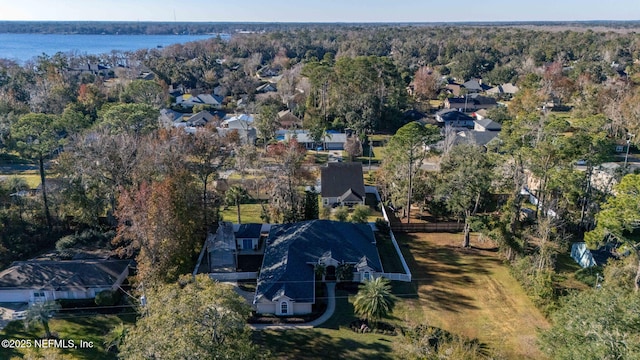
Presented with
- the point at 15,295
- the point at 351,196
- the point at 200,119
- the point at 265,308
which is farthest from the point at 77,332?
the point at 200,119

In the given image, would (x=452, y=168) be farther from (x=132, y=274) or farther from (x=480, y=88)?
(x=480, y=88)

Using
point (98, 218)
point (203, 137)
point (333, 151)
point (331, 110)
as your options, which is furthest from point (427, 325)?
point (331, 110)

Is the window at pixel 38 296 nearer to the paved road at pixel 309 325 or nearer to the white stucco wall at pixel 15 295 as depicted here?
the white stucco wall at pixel 15 295

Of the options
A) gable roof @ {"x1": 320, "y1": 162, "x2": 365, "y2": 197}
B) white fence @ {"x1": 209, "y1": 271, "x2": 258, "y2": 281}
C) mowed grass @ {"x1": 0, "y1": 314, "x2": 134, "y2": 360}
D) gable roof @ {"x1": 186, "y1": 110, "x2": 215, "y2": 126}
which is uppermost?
gable roof @ {"x1": 186, "y1": 110, "x2": 215, "y2": 126}

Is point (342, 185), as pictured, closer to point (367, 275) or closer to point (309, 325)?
point (367, 275)

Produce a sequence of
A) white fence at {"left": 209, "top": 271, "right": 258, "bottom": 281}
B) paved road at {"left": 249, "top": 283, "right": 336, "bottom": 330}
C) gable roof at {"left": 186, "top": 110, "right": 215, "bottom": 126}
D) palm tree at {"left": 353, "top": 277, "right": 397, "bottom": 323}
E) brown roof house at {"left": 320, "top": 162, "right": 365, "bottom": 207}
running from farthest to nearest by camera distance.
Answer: gable roof at {"left": 186, "top": 110, "right": 215, "bottom": 126}
brown roof house at {"left": 320, "top": 162, "right": 365, "bottom": 207}
white fence at {"left": 209, "top": 271, "right": 258, "bottom": 281}
paved road at {"left": 249, "top": 283, "right": 336, "bottom": 330}
palm tree at {"left": 353, "top": 277, "right": 397, "bottom": 323}

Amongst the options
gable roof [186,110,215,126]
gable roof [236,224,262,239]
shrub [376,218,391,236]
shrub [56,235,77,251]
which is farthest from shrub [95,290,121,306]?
gable roof [186,110,215,126]

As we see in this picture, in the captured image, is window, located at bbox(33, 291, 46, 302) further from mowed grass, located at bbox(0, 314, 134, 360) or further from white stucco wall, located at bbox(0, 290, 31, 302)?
mowed grass, located at bbox(0, 314, 134, 360)
